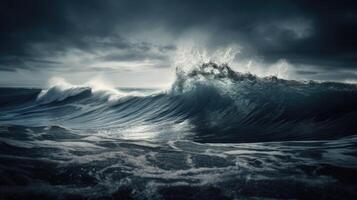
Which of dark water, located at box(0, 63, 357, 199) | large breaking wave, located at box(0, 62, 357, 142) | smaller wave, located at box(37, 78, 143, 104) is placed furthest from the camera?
smaller wave, located at box(37, 78, 143, 104)

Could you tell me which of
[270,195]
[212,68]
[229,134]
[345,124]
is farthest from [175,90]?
[270,195]

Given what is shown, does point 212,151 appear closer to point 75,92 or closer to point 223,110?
point 223,110

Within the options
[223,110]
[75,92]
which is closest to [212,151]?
[223,110]

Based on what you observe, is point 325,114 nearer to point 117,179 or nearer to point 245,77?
point 245,77

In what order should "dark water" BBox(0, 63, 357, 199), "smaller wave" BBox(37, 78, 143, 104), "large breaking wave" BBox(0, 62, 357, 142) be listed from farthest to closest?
"smaller wave" BBox(37, 78, 143, 104) → "large breaking wave" BBox(0, 62, 357, 142) → "dark water" BBox(0, 63, 357, 199)

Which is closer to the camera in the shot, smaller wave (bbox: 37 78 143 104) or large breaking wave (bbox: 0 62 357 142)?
large breaking wave (bbox: 0 62 357 142)

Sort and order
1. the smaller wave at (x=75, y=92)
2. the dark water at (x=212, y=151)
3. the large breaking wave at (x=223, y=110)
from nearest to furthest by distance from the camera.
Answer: the dark water at (x=212, y=151) → the large breaking wave at (x=223, y=110) → the smaller wave at (x=75, y=92)
